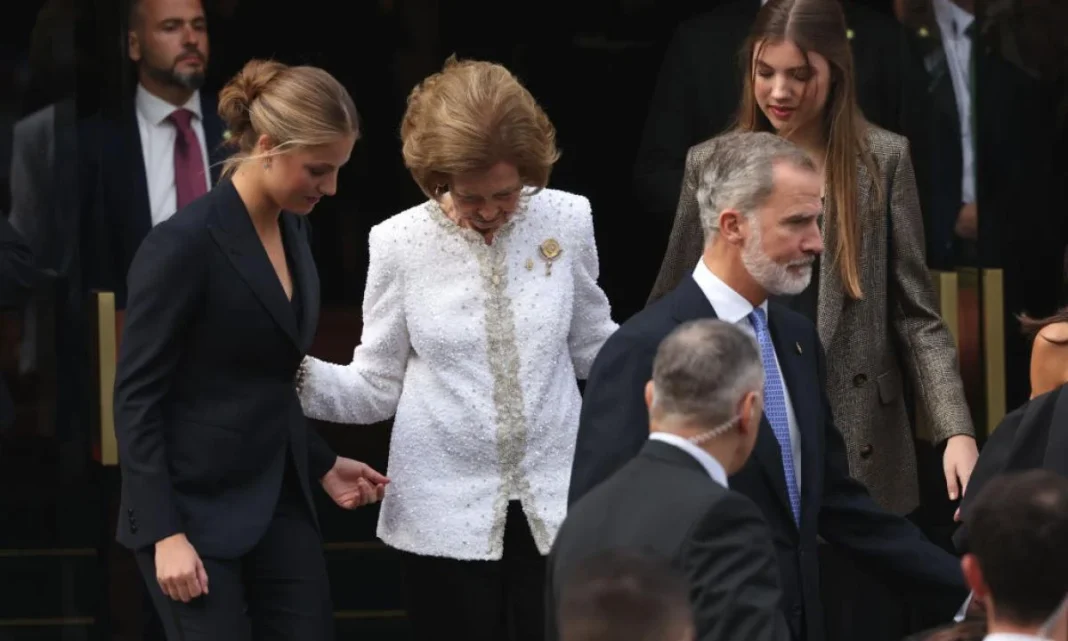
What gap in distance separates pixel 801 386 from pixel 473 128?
101cm

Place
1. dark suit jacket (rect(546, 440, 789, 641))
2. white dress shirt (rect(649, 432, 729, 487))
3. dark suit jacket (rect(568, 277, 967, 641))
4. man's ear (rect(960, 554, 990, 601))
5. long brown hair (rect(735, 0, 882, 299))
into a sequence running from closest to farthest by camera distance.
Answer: man's ear (rect(960, 554, 990, 601)) < dark suit jacket (rect(546, 440, 789, 641)) < white dress shirt (rect(649, 432, 729, 487)) < dark suit jacket (rect(568, 277, 967, 641)) < long brown hair (rect(735, 0, 882, 299))

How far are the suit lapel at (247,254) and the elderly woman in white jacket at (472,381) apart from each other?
0.36 metres

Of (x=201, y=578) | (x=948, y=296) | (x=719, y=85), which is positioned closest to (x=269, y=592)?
(x=201, y=578)

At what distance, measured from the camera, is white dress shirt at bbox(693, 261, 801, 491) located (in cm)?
429

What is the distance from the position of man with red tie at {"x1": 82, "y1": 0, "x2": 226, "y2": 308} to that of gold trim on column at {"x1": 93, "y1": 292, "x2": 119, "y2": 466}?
0.29 ft

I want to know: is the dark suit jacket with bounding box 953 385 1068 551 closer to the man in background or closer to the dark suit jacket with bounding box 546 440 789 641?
the dark suit jacket with bounding box 546 440 789 641

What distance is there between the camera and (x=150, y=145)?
652cm

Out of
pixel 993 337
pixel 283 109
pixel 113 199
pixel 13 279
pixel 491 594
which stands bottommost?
pixel 491 594

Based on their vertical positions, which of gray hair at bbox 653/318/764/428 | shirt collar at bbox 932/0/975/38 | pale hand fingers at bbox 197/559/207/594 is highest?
shirt collar at bbox 932/0/975/38

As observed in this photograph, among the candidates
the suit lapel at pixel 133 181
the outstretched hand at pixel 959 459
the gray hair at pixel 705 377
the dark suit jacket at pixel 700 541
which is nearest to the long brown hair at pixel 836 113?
the outstretched hand at pixel 959 459

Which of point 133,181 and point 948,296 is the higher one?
point 133,181

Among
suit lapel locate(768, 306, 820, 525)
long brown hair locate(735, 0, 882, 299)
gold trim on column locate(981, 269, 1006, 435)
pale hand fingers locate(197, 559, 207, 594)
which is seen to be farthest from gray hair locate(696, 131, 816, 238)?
gold trim on column locate(981, 269, 1006, 435)

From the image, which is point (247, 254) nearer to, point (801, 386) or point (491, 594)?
point (491, 594)

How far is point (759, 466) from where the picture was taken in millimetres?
4211
